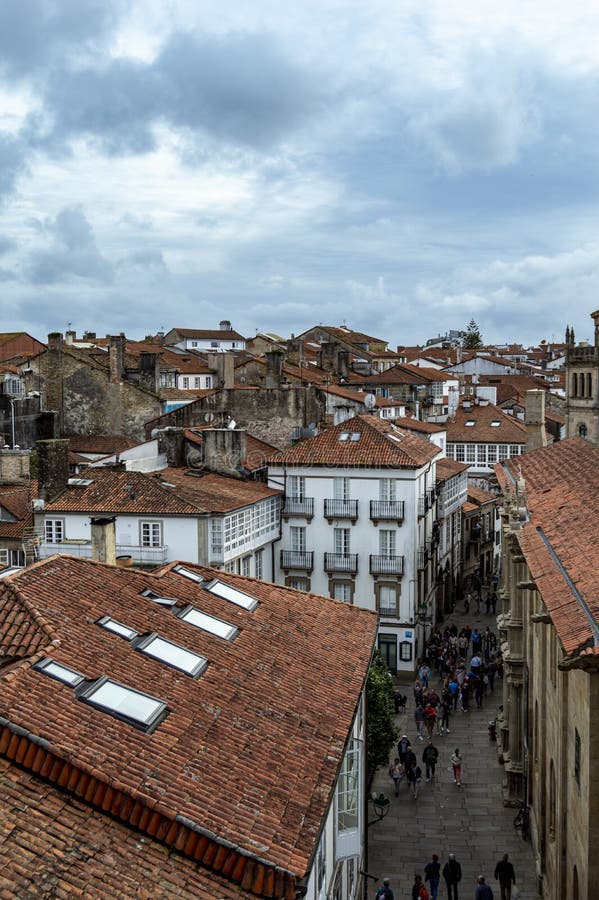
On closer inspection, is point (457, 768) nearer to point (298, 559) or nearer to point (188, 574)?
point (188, 574)

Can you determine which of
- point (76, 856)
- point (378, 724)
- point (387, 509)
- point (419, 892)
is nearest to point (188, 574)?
point (419, 892)

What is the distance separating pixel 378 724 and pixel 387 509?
17011 millimetres

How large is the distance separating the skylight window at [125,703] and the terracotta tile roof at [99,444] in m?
48.5

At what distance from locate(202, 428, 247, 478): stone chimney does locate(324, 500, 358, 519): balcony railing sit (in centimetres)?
495

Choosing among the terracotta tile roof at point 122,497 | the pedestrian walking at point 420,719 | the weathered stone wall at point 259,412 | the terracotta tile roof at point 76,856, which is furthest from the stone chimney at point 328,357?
the terracotta tile roof at point 76,856

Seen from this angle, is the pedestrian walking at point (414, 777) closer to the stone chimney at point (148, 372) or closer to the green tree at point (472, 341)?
the stone chimney at point (148, 372)

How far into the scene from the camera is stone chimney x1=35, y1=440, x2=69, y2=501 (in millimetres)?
41250

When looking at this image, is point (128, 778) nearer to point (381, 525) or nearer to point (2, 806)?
point (2, 806)

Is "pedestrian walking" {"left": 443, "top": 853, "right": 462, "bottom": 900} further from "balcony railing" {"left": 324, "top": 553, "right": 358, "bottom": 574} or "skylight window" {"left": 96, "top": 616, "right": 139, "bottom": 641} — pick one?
"balcony railing" {"left": 324, "top": 553, "right": 358, "bottom": 574}

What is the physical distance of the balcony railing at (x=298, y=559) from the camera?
45.9 meters

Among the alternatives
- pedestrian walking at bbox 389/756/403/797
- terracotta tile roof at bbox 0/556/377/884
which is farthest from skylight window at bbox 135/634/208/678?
pedestrian walking at bbox 389/756/403/797

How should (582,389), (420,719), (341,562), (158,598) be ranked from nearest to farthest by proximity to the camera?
1. (158,598)
2. (420,719)
3. (341,562)
4. (582,389)

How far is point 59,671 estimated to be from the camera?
13844 millimetres

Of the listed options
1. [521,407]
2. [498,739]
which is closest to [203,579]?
[498,739]
